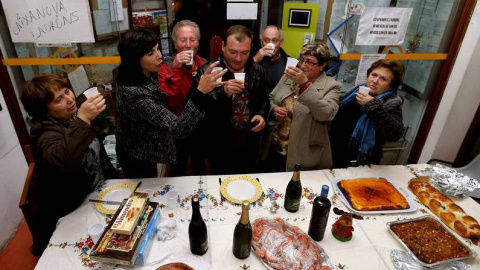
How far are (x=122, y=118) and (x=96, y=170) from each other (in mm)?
364

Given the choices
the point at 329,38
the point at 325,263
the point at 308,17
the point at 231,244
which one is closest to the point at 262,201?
the point at 231,244

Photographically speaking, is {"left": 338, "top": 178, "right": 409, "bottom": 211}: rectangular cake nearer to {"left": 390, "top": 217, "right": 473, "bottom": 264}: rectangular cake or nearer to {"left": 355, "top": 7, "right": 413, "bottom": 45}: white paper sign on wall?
{"left": 390, "top": 217, "right": 473, "bottom": 264}: rectangular cake

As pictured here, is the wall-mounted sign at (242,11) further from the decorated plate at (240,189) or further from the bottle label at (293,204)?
the bottle label at (293,204)

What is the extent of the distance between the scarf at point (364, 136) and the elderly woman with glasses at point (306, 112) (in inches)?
8.7

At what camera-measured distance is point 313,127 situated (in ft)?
7.14

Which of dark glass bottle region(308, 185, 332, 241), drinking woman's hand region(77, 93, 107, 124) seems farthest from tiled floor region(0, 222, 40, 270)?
dark glass bottle region(308, 185, 332, 241)

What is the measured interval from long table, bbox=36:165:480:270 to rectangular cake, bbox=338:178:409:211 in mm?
56

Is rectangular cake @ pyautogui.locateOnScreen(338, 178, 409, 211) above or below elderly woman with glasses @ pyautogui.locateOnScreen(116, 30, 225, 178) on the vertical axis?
below

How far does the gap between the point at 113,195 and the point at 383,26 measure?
9.21 ft

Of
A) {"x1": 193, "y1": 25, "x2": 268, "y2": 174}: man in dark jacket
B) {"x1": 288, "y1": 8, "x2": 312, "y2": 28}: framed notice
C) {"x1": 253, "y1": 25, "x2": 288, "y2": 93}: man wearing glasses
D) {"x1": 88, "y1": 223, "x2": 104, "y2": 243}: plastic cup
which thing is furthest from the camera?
{"x1": 288, "y1": 8, "x2": 312, "y2": 28}: framed notice

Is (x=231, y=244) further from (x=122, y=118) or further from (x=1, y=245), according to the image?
(x=1, y=245)

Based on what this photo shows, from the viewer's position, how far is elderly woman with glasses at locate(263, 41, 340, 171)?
198 cm

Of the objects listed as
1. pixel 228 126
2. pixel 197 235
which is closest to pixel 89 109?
pixel 197 235

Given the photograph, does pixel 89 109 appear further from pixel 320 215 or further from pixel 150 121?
pixel 320 215
